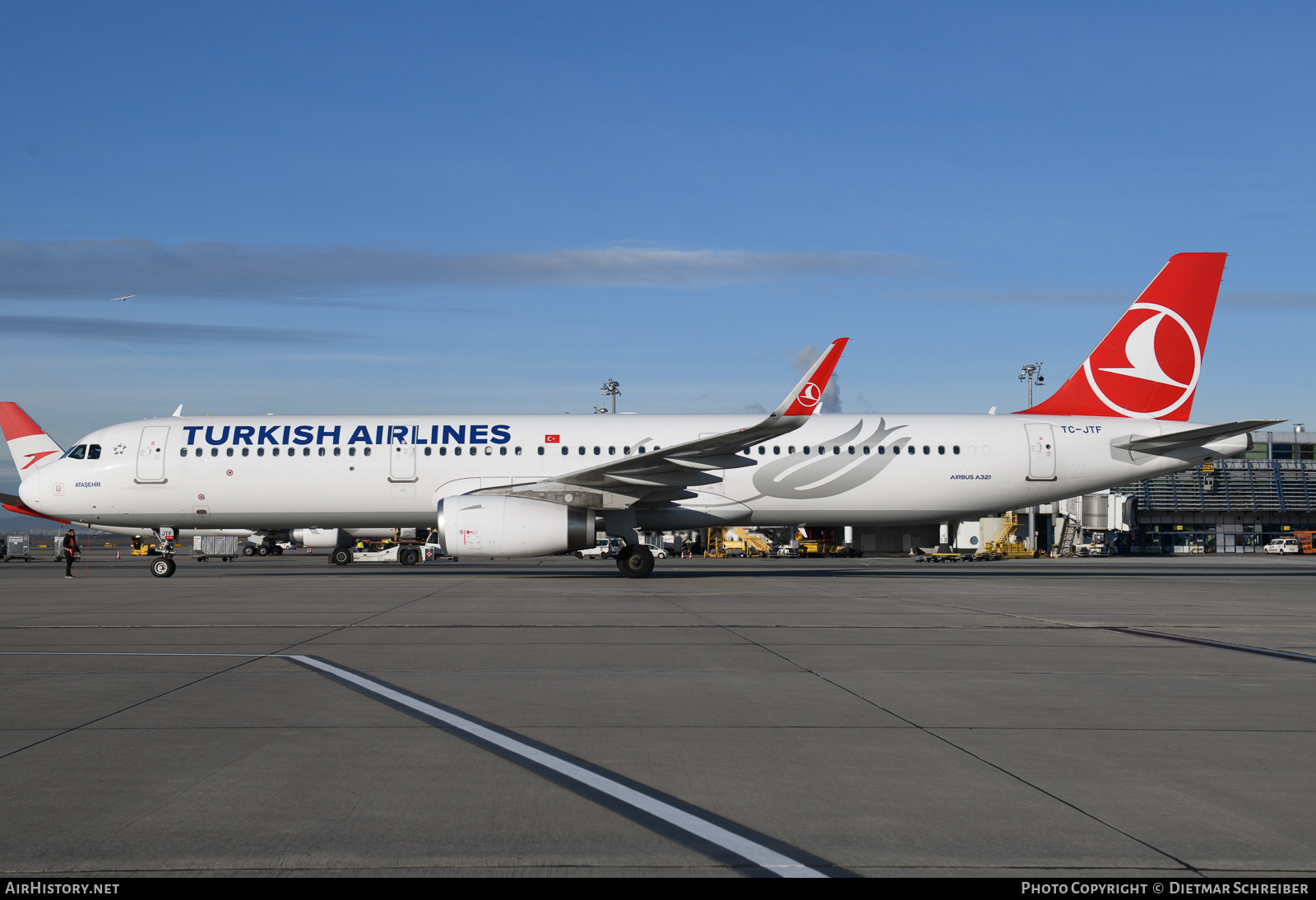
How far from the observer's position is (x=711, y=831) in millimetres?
3994

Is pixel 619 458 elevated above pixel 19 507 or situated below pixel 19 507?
above

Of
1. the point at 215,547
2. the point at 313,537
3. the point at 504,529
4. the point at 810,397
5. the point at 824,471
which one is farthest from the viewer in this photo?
the point at 215,547

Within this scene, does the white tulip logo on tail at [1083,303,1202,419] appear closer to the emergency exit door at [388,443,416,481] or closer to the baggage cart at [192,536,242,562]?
the emergency exit door at [388,443,416,481]

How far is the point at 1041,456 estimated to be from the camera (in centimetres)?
2428

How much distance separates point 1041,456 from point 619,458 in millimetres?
10134

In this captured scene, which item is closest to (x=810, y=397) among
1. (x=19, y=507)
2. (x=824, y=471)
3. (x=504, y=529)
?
(x=824, y=471)

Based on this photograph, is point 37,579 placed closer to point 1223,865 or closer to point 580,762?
point 580,762

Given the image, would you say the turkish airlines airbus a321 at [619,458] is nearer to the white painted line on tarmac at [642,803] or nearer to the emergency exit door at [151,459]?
the emergency exit door at [151,459]

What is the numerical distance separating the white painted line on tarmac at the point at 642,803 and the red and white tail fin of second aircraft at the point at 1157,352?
894 inches

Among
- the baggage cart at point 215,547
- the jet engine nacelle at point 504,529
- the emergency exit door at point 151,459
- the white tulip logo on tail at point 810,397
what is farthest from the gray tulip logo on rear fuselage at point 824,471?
the baggage cart at point 215,547

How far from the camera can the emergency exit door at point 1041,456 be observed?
955 inches

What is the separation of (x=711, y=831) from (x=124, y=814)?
2.44 metres

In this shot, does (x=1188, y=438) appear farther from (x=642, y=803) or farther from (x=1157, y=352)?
(x=642, y=803)

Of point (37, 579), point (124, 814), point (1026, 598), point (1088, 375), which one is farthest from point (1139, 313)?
point (37, 579)
